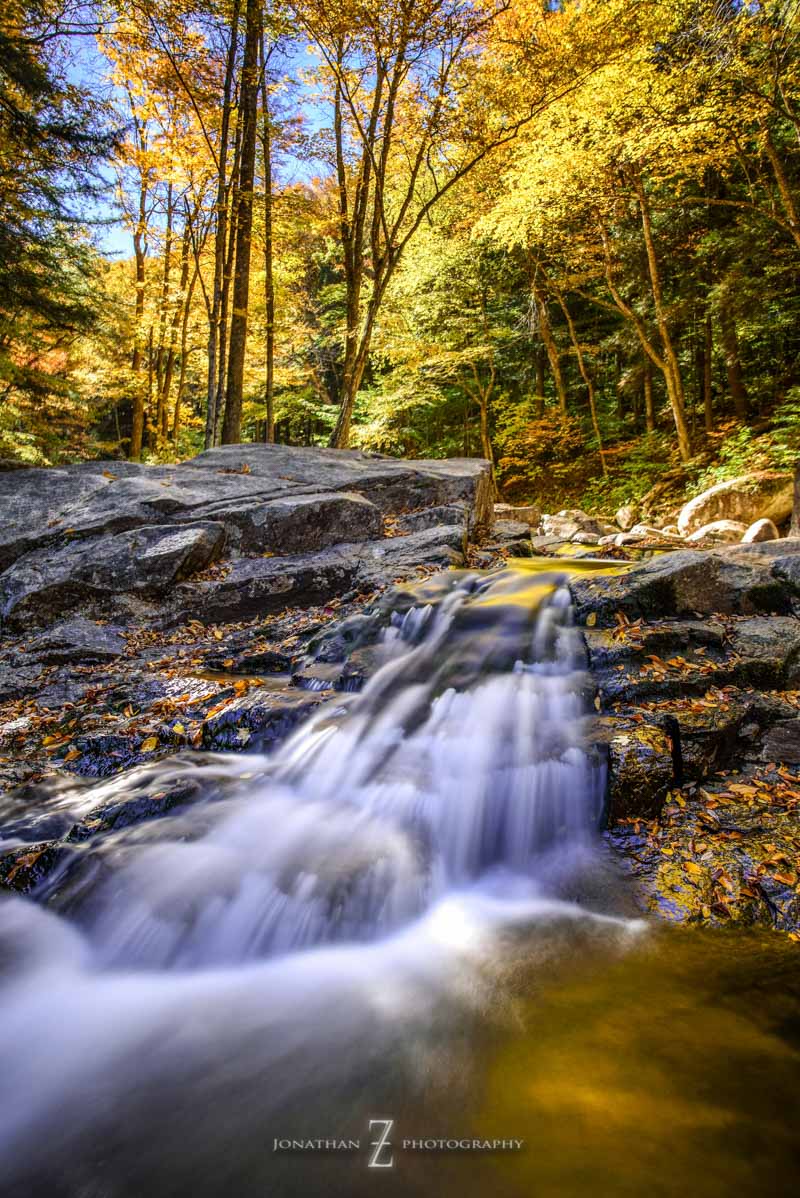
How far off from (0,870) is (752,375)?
17.7 metres

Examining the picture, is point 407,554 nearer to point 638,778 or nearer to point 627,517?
point 638,778

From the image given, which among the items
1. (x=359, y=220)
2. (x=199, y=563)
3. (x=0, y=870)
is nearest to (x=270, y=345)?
(x=359, y=220)

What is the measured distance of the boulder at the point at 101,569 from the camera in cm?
631

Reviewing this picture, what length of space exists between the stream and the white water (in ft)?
0.04

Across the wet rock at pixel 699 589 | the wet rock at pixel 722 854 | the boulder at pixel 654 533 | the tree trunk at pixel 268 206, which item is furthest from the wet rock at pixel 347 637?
the tree trunk at pixel 268 206

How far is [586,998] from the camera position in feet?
7.07

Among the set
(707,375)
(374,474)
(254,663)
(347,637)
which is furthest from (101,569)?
(707,375)

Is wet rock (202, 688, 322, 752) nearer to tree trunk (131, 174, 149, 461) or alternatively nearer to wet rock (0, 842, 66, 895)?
wet rock (0, 842, 66, 895)

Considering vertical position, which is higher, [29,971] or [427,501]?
[427,501]

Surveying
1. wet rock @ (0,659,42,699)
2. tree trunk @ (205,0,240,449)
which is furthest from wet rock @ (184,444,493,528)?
wet rock @ (0,659,42,699)

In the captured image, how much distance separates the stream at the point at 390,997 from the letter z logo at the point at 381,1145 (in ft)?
0.04

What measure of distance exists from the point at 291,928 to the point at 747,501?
10.5m

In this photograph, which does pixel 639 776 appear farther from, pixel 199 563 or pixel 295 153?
pixel 295 153

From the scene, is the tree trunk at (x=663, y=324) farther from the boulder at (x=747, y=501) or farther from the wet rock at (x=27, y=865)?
the wet rock at (x=27, y=865)
